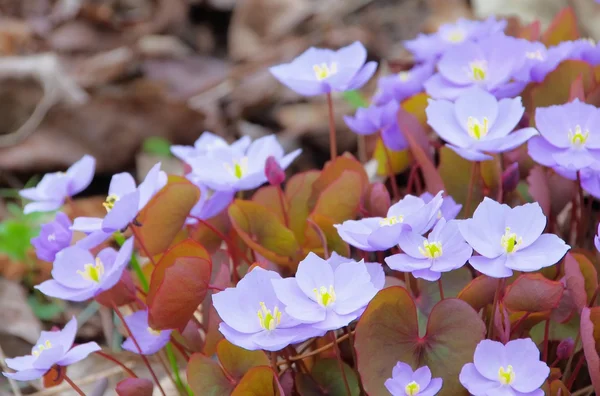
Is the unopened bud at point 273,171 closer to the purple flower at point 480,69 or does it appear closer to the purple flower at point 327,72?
the purple flower at point 327,72

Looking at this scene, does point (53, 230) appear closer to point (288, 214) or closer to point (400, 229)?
point (288, 214)

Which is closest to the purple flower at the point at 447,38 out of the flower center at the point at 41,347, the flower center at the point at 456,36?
the flower center at the point at 456,36

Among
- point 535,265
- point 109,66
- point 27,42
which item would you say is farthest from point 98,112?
point 535,265

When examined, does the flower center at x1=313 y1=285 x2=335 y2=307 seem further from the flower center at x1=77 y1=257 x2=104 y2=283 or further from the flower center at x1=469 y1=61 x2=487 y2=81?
the flower center at x1=469 y1=61 x2=487 y2=81

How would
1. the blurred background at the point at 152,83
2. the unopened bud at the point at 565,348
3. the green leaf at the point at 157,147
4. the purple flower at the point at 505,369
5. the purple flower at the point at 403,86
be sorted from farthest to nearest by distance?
the green leaf at the point at 157,147, the blurred background at the point at 152,83, the purple flower at the point at 403,86, the unopened bud at the point at 565,348, the purple flower at the point at 505,369

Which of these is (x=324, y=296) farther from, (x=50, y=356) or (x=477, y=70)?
(x=477, y=70)

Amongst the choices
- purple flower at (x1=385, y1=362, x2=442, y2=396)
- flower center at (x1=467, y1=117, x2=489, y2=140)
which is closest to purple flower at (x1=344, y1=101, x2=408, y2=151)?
flower center at (x1=467, y1=117, x2=489, y2=140)

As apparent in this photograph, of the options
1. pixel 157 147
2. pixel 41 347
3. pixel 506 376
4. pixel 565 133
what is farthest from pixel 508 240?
pixel 157 147
